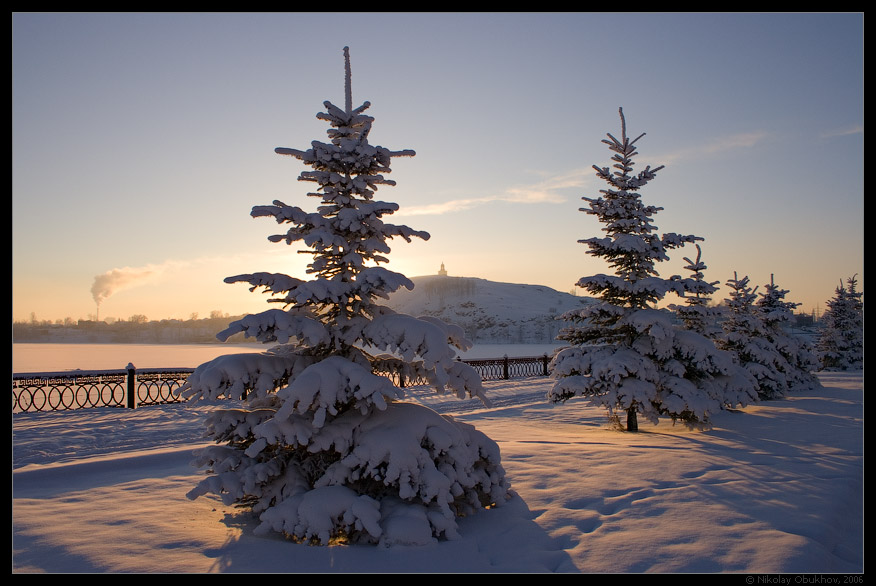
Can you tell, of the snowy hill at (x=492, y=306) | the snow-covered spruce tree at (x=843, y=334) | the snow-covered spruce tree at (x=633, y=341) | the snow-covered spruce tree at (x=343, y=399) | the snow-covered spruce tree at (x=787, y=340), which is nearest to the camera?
the snow-covered spruce tree at (x=343, y=399)

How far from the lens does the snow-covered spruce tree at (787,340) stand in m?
20.6

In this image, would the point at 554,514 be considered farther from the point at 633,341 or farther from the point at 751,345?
the point at 751,345

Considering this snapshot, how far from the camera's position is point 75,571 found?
4477 millimetres

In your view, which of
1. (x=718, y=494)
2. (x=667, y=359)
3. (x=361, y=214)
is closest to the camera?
(x=361, y=214)

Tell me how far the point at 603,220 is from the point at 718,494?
712 centimetres

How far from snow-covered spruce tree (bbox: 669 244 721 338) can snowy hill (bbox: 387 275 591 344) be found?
96477 millimetres

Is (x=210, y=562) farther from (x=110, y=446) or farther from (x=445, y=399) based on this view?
(x=445, y=399)

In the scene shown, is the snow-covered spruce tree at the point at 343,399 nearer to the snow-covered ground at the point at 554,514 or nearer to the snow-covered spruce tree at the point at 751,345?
the snow-covered ground at the point at 554,514

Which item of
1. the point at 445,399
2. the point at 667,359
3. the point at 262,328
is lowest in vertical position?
the point at 445,399

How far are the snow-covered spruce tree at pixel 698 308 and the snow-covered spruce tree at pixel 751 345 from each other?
3240 millimetres

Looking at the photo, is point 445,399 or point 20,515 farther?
point 445,399

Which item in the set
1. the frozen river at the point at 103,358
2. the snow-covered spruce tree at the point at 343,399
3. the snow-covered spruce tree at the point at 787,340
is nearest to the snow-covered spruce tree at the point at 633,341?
the snow-covered spruce tree at the point at 343,399
